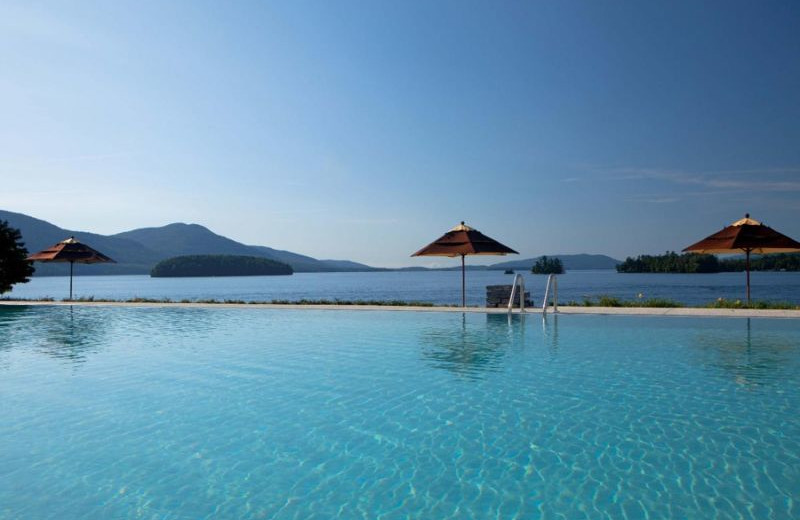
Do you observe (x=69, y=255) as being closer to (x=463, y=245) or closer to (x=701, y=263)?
(x=463, y=245)

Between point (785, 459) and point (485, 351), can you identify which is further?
point (485, 351)

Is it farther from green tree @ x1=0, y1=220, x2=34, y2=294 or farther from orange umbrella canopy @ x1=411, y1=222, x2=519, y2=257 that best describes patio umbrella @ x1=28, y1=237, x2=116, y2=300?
orange umbrella canopy @ x1=411, y1=222, x2=519, y2=257

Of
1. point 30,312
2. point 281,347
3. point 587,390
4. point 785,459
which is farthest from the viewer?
point 30,312

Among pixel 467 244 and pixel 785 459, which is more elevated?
pixel 467 244

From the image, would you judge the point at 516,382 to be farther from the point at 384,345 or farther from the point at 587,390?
the point at 384,345

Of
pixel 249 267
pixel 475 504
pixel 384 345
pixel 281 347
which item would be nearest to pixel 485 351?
pixel 384 345

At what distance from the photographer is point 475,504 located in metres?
3.80

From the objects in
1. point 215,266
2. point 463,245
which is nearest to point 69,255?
point 463,245

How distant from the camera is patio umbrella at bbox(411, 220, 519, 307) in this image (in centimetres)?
1883

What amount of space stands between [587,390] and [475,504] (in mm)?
3762

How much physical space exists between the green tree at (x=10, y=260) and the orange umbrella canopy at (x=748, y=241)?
99.4 feet

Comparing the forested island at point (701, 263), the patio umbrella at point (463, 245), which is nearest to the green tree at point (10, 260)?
the patio umbrella at point (463, 245)

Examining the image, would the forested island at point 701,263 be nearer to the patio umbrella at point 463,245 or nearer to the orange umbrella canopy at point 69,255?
the patio umbrella at point 463,245

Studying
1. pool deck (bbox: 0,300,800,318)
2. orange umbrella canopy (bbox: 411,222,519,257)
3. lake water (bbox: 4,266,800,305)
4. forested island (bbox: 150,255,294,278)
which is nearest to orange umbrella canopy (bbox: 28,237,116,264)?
pool deck (bbox: 0,300,800,318)
